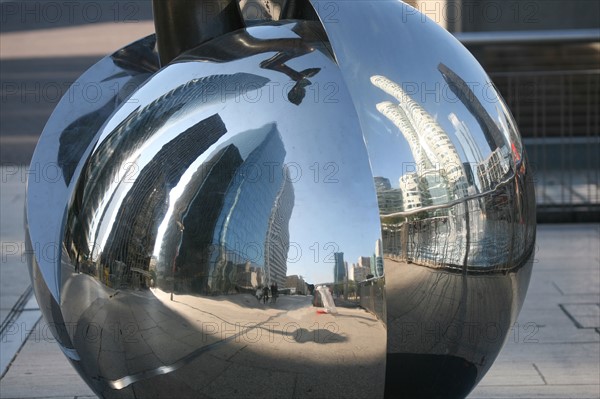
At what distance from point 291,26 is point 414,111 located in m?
0.67

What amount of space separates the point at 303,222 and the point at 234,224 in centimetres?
25

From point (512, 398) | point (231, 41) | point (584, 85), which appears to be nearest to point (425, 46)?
point (231, 41)

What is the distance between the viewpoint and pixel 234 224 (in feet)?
12.2

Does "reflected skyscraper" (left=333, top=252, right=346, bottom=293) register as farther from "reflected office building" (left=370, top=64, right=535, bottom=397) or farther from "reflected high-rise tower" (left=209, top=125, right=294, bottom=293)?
"reflected high-rise tower" (left=209, top=125, right=294, bottom=293)

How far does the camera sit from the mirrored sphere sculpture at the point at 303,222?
3707mm

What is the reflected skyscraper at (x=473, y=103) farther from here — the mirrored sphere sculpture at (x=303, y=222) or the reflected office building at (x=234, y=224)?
the reflected office building at (x=234, y=224)

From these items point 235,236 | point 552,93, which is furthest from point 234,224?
point 552,93

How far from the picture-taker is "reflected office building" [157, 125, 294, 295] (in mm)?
3686

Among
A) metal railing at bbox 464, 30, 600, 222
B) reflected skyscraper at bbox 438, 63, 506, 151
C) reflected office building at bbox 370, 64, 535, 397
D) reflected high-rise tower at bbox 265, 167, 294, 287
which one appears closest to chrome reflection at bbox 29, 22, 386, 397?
reflected high-rise tower at bbox 265, 167, 294, 287

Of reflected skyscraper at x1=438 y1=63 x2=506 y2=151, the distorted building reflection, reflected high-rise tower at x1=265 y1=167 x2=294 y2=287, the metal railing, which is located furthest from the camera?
the metal railing

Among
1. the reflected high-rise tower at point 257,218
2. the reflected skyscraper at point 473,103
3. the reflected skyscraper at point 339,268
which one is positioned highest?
the reflected skyscraper at point 473,103

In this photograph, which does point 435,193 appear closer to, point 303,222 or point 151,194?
point 303,222

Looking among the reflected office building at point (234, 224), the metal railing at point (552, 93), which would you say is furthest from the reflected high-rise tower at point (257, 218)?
the metal railing at point (552, 93)

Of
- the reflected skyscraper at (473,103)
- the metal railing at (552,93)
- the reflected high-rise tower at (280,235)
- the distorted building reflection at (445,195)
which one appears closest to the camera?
the reflected high-rise tower at (280,235)
